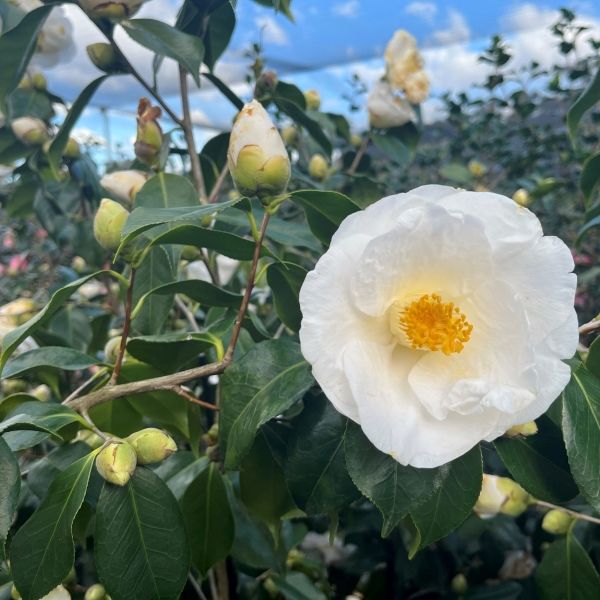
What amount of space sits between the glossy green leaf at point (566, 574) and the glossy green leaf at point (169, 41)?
70 centimetres

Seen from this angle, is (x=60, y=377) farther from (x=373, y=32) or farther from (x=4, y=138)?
(x=373, y=32)

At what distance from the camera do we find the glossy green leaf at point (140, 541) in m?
0.54

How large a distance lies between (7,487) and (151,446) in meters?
0.11

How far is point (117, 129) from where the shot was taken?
7.25 m

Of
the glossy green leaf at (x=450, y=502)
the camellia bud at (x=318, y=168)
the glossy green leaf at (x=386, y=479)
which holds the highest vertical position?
the glossy green leaf at (x=386, y=479)

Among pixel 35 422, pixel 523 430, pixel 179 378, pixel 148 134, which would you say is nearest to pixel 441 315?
pixel 523 430

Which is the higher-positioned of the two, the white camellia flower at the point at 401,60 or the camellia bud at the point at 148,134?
the camellia bud at the point at 148,134

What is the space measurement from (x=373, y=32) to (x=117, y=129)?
368 centimetres

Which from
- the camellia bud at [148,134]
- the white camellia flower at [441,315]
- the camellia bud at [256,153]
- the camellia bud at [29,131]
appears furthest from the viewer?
the camellia bud at [29,131]

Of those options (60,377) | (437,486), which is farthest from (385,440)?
(60,377)

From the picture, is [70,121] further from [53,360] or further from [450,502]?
[450,502]

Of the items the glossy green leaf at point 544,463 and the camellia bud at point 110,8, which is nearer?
the glossy green leaf at point 544,463

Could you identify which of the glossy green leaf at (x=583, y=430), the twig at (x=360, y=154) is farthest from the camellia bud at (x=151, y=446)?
the twig at (x=360, y=154)

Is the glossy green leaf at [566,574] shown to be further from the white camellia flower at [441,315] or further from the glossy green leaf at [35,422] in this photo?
the glossy green leaf at [35,422]
